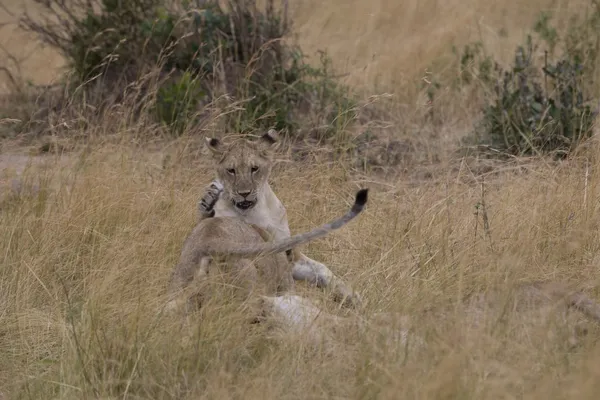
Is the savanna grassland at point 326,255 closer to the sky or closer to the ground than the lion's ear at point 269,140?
closer to the ground

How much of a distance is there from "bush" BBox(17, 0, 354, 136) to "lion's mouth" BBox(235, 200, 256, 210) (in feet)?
7.87

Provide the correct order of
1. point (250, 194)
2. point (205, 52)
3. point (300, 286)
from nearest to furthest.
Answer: point (300, 286)
point (250, 194)
point (205, 52)

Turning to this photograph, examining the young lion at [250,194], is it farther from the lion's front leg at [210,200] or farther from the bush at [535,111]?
the bush at [535,111]

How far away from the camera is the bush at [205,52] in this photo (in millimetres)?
8008

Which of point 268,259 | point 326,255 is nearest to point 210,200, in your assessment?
point 326,255

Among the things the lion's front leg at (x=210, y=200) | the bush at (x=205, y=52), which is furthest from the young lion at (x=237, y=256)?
the bush at (x=205, y=52)

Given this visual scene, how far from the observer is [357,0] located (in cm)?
1196

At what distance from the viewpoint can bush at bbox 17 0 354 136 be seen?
8.01 metres

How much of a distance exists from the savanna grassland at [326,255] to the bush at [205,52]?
0.55 feet

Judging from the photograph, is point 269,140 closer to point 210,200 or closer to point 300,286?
point 210,200

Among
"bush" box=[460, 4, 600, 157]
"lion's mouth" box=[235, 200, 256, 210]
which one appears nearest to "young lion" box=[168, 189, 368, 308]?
"lion's mouth" box=[235, 200, 256, 210]

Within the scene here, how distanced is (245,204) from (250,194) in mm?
53

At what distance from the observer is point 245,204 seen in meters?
5.44

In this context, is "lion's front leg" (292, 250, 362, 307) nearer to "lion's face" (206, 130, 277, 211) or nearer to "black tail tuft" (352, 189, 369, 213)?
"lion's face" (206, 130, 277, 211)
